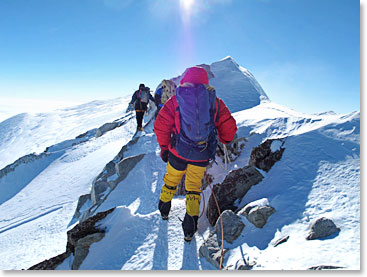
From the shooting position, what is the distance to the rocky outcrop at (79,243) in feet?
12.2

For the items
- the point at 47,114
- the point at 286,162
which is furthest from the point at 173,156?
the point at 47,114

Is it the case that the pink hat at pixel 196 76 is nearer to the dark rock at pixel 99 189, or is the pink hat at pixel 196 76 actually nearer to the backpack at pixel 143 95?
the dark rock at pixel 99 189

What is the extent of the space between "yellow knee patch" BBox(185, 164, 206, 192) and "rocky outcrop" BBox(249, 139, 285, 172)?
142cm

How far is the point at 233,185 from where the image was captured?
4.02 m

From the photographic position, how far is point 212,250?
3039 mm

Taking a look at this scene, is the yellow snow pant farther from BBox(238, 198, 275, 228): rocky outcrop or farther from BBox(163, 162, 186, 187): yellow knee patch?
BBox(238, 198, 275, 228): rocky outcrop

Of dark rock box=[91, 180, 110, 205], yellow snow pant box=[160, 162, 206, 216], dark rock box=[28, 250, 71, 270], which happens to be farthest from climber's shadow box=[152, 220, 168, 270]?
dark rock box=[91, 180, 110, 205]

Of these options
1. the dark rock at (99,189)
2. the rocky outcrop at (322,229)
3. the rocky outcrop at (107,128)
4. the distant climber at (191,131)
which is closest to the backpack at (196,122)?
the distant climber at (191,131)

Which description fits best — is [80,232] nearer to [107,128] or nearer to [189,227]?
[189,227]

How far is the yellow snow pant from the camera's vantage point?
354cm

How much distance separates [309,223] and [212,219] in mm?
1617

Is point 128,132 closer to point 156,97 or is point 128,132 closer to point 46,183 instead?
point 46,183

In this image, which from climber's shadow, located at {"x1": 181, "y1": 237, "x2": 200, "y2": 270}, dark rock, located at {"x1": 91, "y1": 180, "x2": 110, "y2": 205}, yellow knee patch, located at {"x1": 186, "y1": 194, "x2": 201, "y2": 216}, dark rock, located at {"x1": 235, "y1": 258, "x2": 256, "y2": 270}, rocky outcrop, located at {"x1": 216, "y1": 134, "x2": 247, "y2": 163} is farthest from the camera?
dark rock, located at {"x1": 91, "y1": 180, "x2": 110, "y2": 205}

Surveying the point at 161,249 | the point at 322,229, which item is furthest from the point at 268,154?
the point at 161,249
